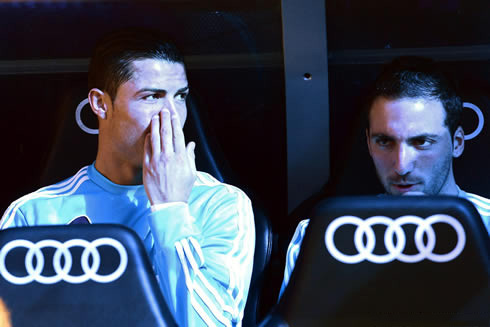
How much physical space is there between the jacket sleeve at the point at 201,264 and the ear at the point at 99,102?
344mm

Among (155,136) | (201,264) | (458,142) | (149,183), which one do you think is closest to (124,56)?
(155,136)

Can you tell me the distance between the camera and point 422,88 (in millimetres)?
1362

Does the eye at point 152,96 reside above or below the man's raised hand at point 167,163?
A: above

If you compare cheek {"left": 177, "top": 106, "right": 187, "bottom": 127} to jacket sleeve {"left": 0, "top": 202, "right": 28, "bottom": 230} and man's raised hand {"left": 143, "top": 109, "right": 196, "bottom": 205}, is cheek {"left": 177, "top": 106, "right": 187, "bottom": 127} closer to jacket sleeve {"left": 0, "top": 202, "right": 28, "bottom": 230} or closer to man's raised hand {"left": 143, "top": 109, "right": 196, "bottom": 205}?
man's raised hand {"left": 143, "top": 109, "right": 196, "bottom": 205}

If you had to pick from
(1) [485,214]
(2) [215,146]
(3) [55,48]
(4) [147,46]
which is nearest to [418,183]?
(1) [485,214]

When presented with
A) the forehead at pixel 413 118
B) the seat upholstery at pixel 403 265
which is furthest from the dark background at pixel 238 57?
the seat upholstery at pixel 403 265

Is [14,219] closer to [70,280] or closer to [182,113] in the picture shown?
[182,113]

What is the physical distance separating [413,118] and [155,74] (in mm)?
566

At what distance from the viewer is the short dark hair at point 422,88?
136cm

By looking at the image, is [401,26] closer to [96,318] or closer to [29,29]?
[29,29]

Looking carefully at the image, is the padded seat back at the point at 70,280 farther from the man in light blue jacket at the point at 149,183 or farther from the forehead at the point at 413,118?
the forehead at the point at 413,118

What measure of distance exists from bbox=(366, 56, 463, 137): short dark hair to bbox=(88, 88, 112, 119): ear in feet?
1.96

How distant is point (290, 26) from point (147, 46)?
0.38 metres

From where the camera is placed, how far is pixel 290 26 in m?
1.58
